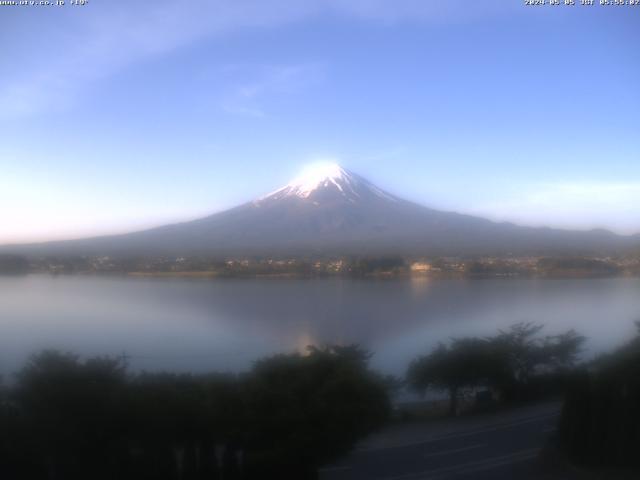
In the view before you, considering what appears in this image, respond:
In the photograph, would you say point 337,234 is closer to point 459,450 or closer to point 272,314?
point 272,314

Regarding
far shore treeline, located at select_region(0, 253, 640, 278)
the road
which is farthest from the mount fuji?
the road

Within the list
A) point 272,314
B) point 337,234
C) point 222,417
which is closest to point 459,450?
point 222,417

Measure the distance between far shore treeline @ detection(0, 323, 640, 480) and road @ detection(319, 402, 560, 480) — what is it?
1.43ft

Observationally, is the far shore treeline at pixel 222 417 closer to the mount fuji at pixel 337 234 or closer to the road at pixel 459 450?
the road at pixel 459 450

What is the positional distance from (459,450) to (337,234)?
10.9 meters

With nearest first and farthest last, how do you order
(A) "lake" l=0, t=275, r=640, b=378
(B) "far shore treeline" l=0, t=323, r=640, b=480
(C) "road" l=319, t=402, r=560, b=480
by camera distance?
(B) "far shore treeline" l=0, t=323, r=640, b=480 → (C) "road" l=319, t=402, r=560, b=480 → (A) "lake" l=0, t=275, r=640, b=378

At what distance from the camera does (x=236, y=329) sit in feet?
→ 26.6

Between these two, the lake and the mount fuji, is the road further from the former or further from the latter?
the mount fuji

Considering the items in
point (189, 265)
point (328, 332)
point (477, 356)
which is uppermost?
point (189, 265)

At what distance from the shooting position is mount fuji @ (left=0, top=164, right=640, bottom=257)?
12617mm

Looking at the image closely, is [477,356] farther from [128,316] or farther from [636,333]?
[128,316]

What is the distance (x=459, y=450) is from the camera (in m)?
6.38

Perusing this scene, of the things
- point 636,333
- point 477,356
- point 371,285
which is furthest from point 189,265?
point 636,333

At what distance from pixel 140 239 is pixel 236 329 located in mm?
8034
